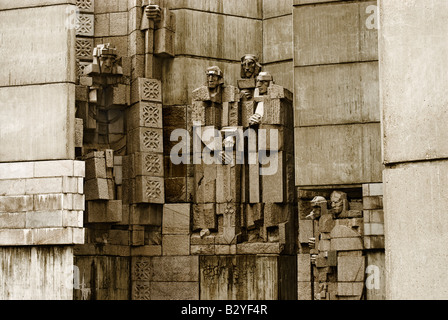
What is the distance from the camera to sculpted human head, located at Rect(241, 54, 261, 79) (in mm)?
14414

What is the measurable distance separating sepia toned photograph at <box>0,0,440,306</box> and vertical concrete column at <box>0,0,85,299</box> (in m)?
0.02

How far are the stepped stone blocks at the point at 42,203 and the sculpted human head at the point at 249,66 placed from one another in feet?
11.6

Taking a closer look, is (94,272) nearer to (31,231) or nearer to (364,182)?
(31,231)

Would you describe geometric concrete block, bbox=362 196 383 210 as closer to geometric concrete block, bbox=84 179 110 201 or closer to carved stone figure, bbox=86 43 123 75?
geometric concrete block, bbox=84 179 110 201

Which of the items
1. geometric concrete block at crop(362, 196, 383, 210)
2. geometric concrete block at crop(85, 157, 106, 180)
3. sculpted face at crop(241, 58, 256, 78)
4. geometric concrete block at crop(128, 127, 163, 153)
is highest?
sculpted face at crop(241, 58, 256, 78)

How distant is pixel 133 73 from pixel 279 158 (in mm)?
2915

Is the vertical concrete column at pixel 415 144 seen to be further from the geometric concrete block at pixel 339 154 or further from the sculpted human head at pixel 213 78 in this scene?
the sculpted human head at pixel 213 78

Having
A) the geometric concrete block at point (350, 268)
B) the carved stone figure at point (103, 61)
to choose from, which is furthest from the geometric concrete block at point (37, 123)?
the geometric concrete block at point (350, 268)

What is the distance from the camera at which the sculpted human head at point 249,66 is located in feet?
47.3

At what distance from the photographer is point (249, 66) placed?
14.4 meters

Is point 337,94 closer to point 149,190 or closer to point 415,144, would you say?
point 149,190

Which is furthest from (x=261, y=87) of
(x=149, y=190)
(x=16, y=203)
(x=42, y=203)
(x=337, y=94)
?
(x=16, y=203)

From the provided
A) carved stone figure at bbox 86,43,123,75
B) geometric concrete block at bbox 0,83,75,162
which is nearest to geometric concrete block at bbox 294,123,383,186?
carved stone figure at bbox 86,43,123,75
